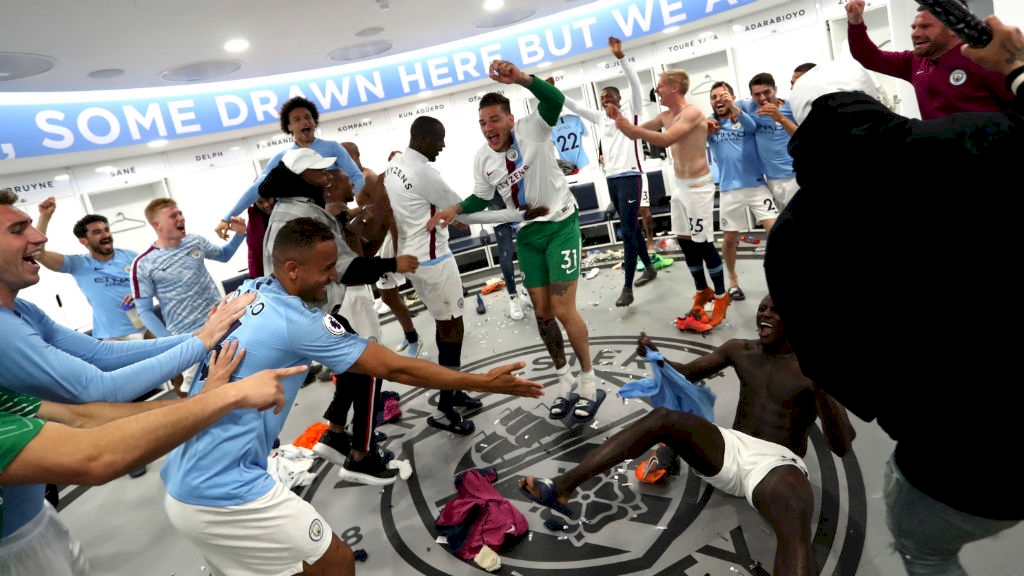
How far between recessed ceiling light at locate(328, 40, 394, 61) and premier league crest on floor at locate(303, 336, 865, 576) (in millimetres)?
5304

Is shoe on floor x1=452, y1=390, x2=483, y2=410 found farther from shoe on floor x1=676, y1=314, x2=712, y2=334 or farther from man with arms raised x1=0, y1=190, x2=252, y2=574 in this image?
man with arms raised x1=0, y1=190, x2=252, y2=574

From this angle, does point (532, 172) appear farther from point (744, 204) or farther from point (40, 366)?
point (40, 366)

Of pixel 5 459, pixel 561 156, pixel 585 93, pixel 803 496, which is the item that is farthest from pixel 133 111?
pixel 803 496

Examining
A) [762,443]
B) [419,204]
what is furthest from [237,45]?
[762,443]

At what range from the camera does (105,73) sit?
554cm

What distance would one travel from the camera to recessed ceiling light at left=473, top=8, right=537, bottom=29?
6.85 metres

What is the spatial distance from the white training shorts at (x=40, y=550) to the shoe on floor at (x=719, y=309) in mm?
3715

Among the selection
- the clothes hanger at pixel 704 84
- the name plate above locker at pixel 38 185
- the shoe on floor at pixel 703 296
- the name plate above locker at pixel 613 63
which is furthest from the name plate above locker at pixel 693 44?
the name plate above locker at pixel 38 185

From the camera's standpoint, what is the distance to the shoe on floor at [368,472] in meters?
2.84

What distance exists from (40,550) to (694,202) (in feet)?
13.6

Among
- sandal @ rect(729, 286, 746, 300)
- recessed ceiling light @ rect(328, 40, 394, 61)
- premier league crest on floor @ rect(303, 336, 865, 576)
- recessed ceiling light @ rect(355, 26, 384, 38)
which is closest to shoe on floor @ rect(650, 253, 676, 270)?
sandal @ rect(729, 286, 746, 300)

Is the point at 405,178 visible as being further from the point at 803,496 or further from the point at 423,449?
the point at 803,496

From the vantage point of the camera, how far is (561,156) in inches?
355

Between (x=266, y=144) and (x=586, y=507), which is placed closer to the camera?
(x=586, y=507)
